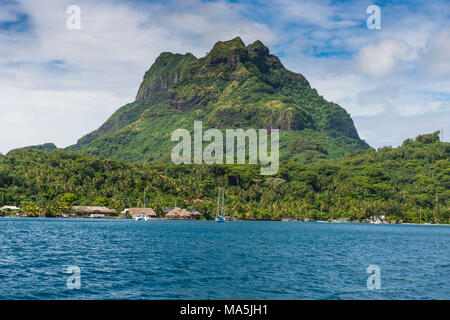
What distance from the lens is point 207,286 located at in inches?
1671

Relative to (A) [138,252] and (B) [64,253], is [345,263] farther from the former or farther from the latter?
(B) [64,253]

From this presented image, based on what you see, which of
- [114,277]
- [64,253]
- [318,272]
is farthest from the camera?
[64,253]

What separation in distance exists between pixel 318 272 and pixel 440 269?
65.0 feet

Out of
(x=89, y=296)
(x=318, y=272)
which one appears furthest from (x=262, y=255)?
(x=89, y=296)

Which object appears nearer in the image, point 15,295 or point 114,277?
point 15,295

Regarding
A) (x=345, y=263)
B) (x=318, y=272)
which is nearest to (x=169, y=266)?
(x=318, y=272)

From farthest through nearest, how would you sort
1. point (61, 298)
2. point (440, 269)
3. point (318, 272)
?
point (440, 269), point (318, 272), point (61, 298)

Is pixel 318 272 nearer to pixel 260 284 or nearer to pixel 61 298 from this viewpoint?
pixel 260 284

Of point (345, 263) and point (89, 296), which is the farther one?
point (345, 263)

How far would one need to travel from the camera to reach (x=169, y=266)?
54750 millimetres

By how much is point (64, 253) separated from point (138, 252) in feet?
36.7

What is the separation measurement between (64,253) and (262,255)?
98.8ft
